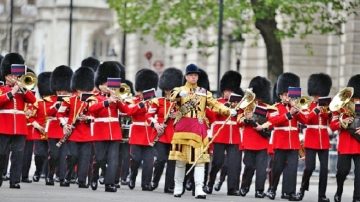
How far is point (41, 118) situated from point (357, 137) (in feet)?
18.0

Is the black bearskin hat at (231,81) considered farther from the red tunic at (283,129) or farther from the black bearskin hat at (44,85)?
the black bearskin hat at (44,85)

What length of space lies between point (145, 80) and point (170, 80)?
1100 mm

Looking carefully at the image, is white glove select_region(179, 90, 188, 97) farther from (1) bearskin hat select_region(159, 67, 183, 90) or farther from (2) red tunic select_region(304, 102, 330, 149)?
(1) bearskin hat select_region(159, 67, 183, 90)

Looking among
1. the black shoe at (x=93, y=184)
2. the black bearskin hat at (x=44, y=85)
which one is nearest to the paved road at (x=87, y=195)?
the black shoe at (x=93, y=184)

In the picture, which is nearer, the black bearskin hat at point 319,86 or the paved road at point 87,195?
the paved road at point 87,195

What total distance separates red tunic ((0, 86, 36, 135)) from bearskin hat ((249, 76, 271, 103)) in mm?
3695

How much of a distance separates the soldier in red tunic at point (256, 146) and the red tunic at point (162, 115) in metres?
1.04

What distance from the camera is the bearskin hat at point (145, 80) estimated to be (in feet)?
89.5

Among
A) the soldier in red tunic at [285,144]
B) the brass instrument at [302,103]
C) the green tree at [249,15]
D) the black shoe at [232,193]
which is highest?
the green tree at [249,15]

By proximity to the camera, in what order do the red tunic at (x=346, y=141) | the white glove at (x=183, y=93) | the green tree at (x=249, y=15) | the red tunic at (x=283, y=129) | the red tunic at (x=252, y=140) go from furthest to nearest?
the green tree at (x=249, y=15) → the red tunic at (x=252, y=140) → the red tunic at (x=283, y=129) → the red tunic at (x=346, y=141) → the white glove at (x=183, y=93)

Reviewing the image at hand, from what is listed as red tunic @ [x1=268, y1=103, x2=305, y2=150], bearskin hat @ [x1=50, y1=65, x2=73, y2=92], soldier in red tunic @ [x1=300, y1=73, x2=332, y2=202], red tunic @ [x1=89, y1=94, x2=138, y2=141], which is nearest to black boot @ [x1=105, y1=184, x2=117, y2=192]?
red tunic @ [x1=89, y1=94, x2=138, y2=141]

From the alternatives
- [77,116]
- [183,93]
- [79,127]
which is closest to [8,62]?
[77,116]

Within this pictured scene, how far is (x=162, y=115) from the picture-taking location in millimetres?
25516

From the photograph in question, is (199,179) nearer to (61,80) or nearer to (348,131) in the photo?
(348,131)
